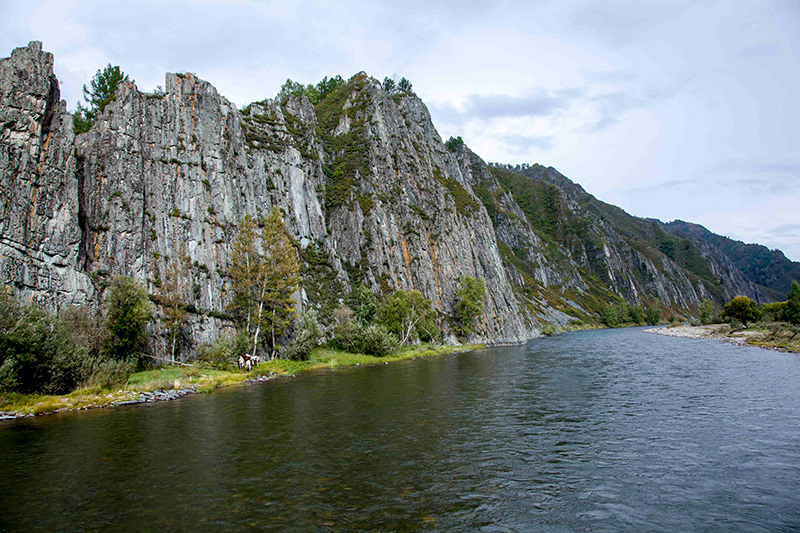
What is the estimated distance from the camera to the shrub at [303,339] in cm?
5960

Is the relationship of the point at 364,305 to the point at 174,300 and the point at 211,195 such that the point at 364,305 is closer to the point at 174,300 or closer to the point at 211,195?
the point at 211,195

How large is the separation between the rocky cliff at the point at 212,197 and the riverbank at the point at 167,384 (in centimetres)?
1049

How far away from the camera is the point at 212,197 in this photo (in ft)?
222

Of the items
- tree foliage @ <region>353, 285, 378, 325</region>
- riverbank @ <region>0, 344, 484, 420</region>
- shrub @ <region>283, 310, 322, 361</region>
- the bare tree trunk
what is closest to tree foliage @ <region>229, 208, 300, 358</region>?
the bare tree trunk

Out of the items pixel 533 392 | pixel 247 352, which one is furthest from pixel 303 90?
pixel 533 392

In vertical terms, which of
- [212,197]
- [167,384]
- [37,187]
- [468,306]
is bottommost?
[167,384]

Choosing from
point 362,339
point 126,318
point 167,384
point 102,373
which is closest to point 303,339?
point 362,339

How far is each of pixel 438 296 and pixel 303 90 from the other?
91.2 metres

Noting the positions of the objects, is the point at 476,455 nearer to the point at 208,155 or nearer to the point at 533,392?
the point at 533,392

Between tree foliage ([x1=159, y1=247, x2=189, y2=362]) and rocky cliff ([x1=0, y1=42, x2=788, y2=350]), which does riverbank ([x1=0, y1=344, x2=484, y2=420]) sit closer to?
tree foliage ([x1=159, y1=247, x2=189, y2=362])

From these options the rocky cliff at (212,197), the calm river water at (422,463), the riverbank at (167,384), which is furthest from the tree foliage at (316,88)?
the calm river water at (422,463)

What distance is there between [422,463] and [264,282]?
49.5m

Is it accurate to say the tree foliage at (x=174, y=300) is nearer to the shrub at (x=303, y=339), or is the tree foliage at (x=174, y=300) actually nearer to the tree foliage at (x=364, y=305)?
the shrub at (x=303, y=339)

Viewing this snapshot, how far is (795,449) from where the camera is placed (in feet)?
59.6
